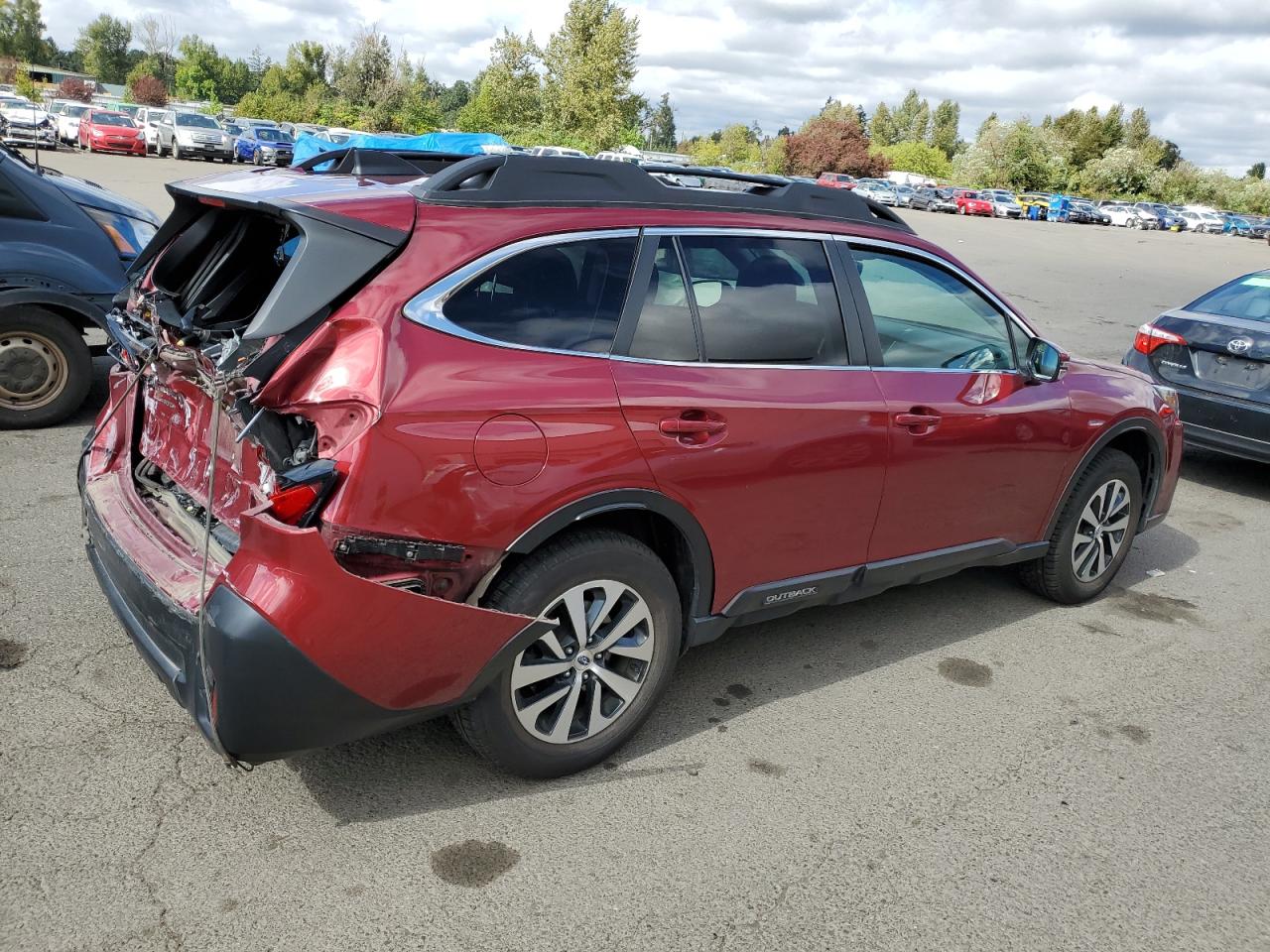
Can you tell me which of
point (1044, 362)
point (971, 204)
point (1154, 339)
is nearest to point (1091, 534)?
point (1044, 362)

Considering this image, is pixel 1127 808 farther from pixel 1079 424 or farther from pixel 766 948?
pixel 1079 424

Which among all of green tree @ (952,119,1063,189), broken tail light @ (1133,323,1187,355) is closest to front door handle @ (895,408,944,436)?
broken tail light @ (1133,323,1187,355)

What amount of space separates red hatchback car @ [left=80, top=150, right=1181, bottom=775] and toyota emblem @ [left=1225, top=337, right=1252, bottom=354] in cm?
355

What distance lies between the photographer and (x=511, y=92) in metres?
56.6

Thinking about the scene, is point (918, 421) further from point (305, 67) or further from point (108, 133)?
point (305, 67)

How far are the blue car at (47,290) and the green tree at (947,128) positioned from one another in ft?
475

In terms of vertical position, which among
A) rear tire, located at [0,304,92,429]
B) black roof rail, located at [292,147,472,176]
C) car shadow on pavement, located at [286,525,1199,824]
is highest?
black roof rail, located at [292,147,472,176]

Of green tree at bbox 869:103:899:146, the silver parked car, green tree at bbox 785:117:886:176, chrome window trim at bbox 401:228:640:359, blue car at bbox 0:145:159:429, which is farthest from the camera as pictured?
green tree at bbox 869:103:899:146

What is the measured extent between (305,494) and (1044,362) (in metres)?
3.21

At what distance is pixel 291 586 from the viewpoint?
2693 mm

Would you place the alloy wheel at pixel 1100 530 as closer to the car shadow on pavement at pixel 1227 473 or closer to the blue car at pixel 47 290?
the car shadow on pavement at pixel 1227 473

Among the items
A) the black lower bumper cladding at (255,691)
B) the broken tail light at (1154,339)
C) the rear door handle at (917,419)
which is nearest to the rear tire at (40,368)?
the black lower bumper cladding at (255,691)

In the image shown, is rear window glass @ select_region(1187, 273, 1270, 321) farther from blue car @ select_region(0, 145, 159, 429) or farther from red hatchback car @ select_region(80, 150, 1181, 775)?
blue car @ select_region(0, 145, 159, 429)

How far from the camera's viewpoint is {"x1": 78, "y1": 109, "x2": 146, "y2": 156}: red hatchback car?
39312mm
